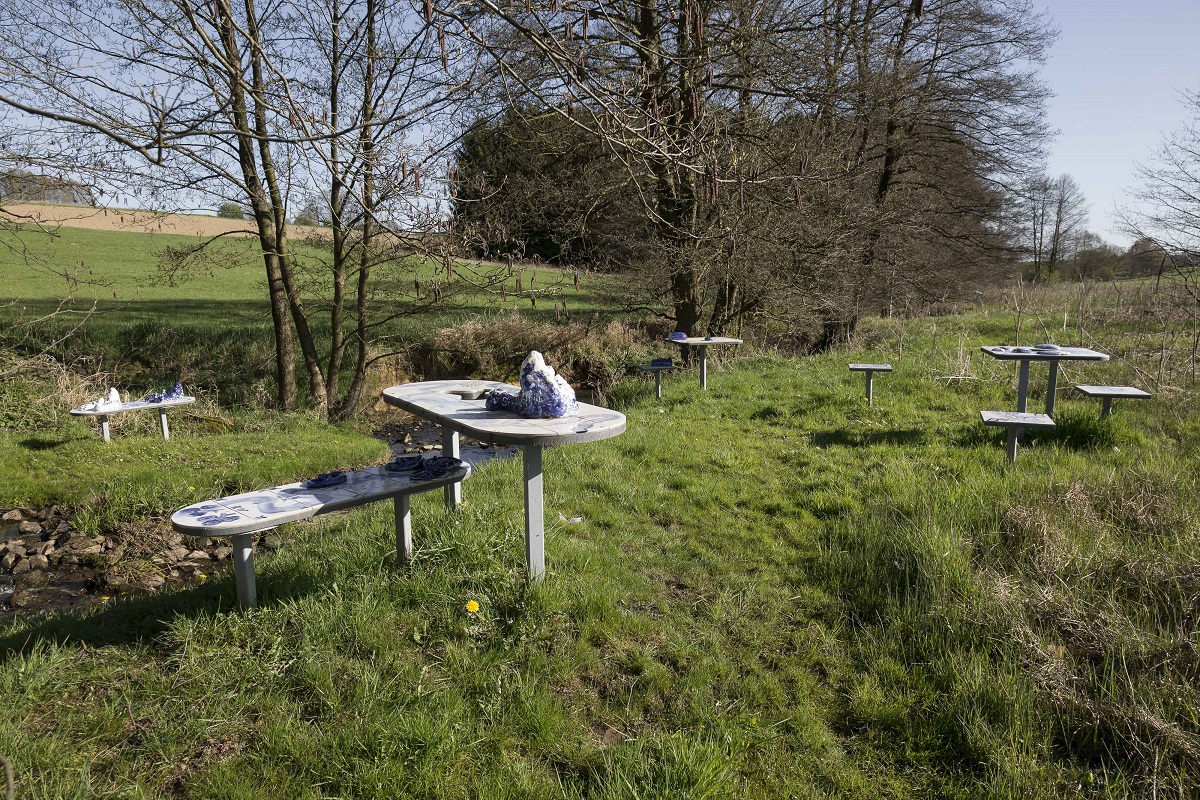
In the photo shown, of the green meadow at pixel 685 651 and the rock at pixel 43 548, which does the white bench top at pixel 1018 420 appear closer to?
the green meadow at pixel 685 651

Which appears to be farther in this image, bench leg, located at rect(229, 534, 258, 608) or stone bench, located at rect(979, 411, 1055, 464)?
stone bench, located at rect(979, 411, 1055, 464)

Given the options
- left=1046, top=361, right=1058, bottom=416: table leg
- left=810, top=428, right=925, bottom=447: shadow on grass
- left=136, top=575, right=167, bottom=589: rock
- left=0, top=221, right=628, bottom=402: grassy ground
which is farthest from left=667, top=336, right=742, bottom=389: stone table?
left=136, top=575, right=167, bottom=589: rock

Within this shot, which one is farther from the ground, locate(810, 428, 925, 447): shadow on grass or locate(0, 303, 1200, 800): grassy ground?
locate(810, 428, 925, 447): shadow on grass

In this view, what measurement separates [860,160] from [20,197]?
41.6ft

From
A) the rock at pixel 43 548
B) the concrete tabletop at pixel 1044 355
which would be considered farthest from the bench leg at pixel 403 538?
the concrete tabletop at pixel 1044 355

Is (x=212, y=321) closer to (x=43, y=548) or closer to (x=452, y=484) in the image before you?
(x=43, y=548)

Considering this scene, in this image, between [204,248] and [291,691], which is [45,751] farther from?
[204,248]

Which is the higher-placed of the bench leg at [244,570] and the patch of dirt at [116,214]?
the patch of dirt at [116,214]

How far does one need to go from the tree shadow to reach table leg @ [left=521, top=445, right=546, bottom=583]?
397cm

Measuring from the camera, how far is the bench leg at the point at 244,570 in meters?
3.52

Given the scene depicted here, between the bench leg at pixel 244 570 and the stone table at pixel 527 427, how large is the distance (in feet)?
3.72

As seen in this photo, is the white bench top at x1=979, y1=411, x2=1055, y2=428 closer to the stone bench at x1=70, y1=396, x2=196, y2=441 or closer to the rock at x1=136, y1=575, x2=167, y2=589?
the rock at x1=136, y1=575, x2=167, y2=589

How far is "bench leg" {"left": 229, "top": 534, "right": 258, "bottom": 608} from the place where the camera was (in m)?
3.52

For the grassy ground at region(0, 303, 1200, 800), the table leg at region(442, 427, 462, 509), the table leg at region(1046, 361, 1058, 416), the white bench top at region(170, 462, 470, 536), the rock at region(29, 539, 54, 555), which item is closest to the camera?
the grassy ground at region(0, 303, 1200, 800)
